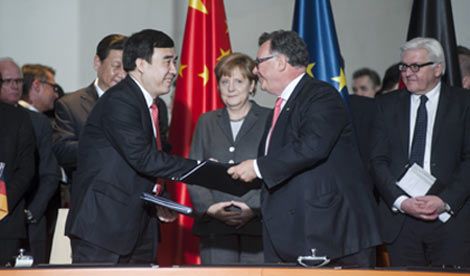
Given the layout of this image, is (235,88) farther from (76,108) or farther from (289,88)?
(289,88)

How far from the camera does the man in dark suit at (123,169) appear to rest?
16.6 feet

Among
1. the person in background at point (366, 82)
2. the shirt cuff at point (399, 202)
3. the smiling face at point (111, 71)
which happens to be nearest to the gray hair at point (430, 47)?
the shirt cuff at point (399, 202)

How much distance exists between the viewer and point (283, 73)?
521cm

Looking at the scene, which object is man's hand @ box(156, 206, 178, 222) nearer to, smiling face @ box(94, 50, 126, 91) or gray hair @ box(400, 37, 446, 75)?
smiling face @ box(94, 50, 126, 91)

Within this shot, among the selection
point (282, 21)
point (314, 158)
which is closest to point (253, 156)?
point (314, 158)

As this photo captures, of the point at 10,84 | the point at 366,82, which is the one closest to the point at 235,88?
the point at 10,84

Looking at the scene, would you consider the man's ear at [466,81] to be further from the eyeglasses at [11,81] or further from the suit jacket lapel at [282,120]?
the eyeglasses at [11,81]

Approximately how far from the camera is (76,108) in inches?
252

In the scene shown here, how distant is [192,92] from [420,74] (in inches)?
71.9

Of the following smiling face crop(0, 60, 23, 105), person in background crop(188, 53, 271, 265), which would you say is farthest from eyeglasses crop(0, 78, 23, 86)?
person in background crop(188, 53, 271, 265)

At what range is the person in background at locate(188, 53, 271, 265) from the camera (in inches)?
242

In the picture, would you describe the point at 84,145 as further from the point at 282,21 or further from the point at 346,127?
the point at 282,21

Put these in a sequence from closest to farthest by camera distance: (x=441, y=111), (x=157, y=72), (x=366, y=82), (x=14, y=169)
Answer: (x=157, y=72) → (x=441, y=111) → (x=14, y=169) → (x=366, y=82)

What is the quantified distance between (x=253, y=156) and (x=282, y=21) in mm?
3194
